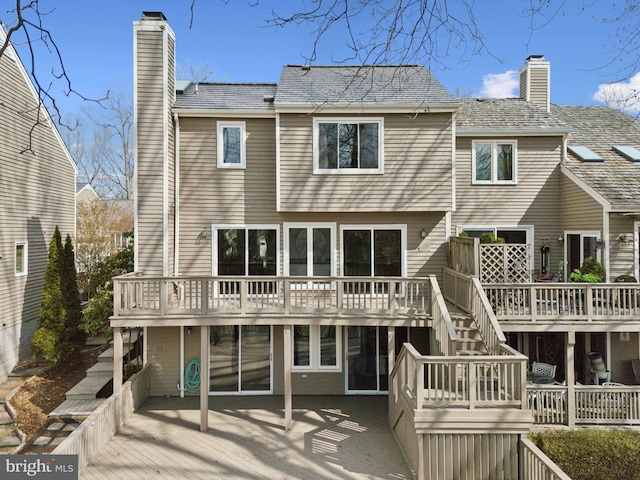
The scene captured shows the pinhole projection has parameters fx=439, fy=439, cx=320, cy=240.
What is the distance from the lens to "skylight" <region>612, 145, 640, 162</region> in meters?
12.7

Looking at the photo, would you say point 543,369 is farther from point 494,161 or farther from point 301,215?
point 301,215

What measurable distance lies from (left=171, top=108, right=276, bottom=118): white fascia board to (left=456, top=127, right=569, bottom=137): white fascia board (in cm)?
548

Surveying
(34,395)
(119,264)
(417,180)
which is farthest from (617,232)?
(34,395)

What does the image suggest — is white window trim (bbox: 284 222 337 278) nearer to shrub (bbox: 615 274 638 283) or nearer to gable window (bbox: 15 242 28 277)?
shrub (bbox: 615 274 638 283)

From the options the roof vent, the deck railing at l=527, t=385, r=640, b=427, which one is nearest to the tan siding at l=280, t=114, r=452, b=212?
the roof vent

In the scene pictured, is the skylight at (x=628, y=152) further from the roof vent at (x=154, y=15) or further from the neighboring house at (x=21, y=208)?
the neighboring house at (x=21, y=208)

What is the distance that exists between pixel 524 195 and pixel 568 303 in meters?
4.18

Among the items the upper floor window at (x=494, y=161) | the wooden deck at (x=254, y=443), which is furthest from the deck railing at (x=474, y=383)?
the upper floor window at (x=494, y=161)

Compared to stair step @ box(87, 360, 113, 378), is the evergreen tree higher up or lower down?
higher up

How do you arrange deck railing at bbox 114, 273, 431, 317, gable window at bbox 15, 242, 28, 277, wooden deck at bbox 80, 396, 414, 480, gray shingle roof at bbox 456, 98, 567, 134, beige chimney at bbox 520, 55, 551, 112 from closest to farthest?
wooden deck at bbox 80, 396, 414, 480
deck railing at bbox 114, 273, 431, 317
gray shingle roof at bbox 456, 98, 567, 134
gable window at bbox 15, 242, 28, 277
beige chimney at bbox 520, 55, 551, 112

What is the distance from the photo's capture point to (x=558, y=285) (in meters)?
9.50

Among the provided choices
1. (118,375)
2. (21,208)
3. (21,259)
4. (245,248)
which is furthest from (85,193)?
(118,375)

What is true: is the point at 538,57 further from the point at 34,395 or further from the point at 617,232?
the point at 34,395

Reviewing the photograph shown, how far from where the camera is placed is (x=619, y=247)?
11.0 meters
